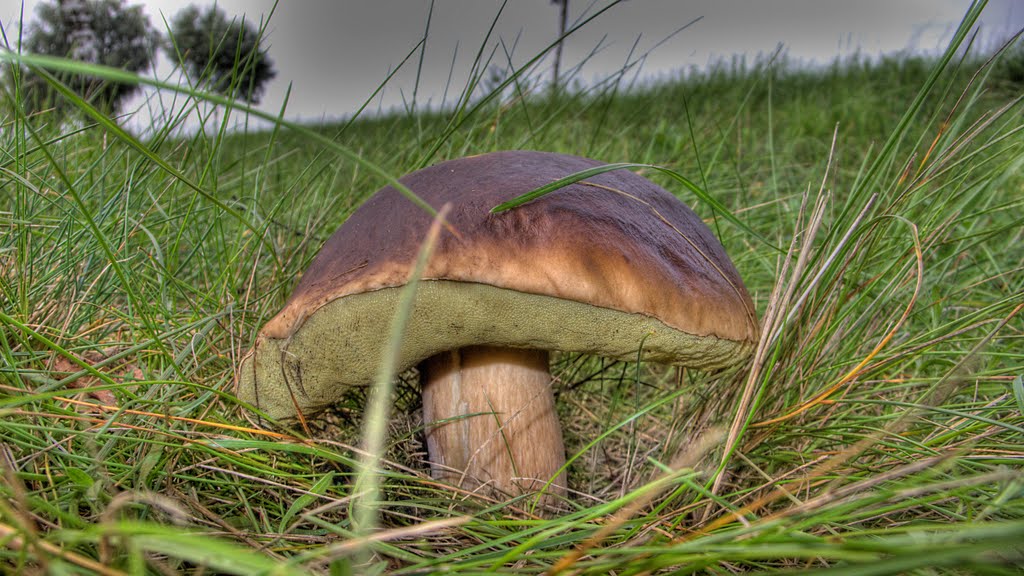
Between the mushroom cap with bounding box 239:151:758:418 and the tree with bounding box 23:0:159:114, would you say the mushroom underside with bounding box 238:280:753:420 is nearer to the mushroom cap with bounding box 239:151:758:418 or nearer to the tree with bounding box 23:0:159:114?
the mushroom cap with bounding box 239:151:758:418

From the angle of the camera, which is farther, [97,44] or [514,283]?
[97,44]

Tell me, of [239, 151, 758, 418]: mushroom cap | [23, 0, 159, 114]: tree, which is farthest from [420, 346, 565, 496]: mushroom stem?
[23, 0, 159, 114]: tree

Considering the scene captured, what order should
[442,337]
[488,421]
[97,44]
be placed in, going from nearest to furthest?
[442,337]
[488,421]
[97,44]

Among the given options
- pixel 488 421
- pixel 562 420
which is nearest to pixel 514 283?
pixel 488 421

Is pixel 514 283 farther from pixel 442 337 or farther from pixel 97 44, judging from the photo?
pixel 97 44

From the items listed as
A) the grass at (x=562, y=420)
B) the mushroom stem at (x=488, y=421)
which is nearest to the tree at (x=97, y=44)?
the grass at (x=562, y=420)

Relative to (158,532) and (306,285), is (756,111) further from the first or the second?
(158,532)

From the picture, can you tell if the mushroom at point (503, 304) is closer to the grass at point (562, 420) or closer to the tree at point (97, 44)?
the grass at point (562, 420)
